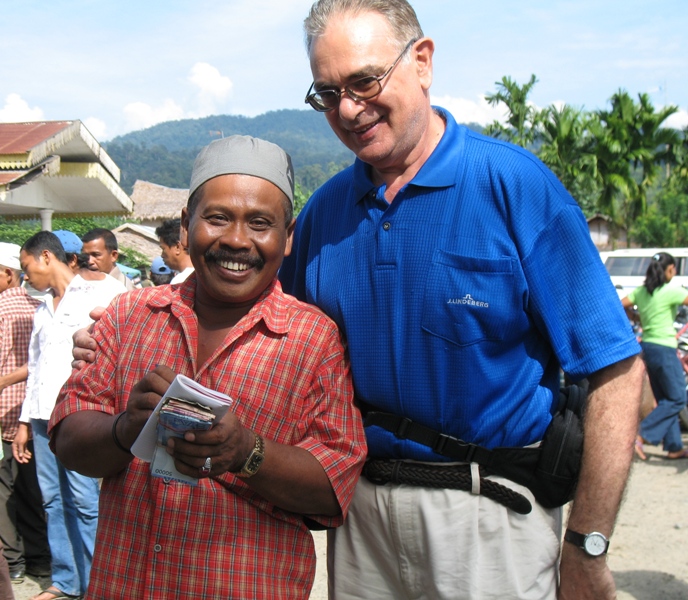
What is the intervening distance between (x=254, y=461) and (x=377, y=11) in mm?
1251

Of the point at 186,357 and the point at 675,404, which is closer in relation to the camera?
the point at 186,357

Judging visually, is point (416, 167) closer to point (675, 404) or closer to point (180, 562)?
point (180, 562)

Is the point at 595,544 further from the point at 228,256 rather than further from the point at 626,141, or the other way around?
the point at 626,141

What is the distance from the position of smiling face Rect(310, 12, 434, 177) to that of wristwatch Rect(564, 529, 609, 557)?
3.78ft

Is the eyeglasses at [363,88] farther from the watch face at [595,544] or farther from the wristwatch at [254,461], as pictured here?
the watch face at [595,544]

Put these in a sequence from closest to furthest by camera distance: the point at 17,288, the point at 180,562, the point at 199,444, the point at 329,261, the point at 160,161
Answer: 1. the point at 199,444
2. the point at 180,562
3. the point at 329,261
4. the point at 17,288
5. the point at 160,161

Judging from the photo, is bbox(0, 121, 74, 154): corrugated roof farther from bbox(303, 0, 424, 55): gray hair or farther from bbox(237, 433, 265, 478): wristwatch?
bbox(237, 433, 265, 478): wristwatch

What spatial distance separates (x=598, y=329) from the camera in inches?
76.9

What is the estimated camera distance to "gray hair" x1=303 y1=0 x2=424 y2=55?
6.72 ft

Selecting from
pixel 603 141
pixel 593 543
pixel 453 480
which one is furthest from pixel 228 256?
pixel 603 141

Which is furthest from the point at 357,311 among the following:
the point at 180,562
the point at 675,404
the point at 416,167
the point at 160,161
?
the point at 160,161

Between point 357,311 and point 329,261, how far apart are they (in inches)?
8.4

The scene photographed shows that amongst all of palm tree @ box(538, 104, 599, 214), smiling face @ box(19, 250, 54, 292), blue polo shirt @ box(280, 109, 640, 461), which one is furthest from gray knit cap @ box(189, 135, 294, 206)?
palm tree @ box(538, 104, 599, 214)

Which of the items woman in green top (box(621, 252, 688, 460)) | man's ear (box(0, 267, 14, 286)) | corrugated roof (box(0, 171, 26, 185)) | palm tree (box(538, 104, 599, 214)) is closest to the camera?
man's ear (box(0, 267, 14, 286))
